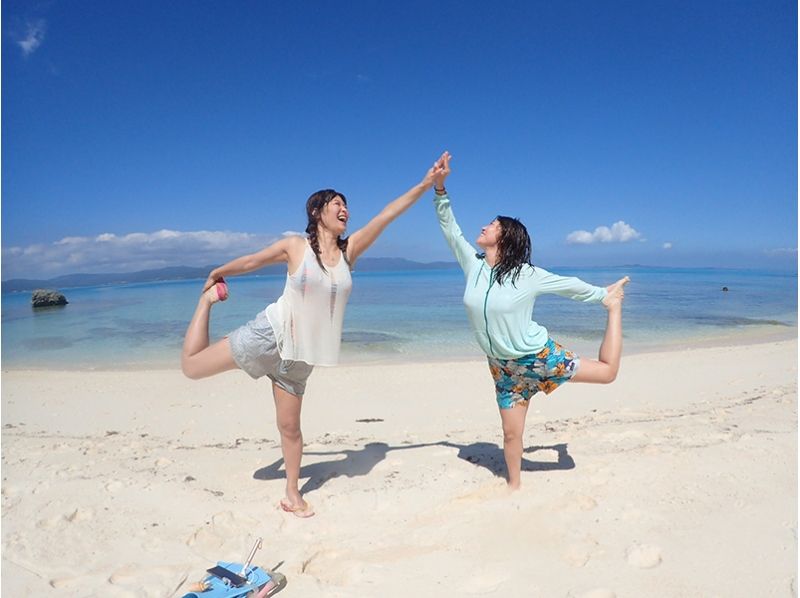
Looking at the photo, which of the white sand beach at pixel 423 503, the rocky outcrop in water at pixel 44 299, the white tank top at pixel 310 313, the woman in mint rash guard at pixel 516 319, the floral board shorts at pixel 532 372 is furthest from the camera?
the rocky outcrop in water at pixel 44 299

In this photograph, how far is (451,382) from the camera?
34.0 ft

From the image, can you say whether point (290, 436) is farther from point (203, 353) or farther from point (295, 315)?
point (295, 315)

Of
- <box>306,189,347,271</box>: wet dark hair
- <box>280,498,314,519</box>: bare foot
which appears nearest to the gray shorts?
<box>306,189,347,271</box>: wet dark hair

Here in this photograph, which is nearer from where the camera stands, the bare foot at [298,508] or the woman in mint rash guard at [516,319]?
the woman in mint rash guard at [516,319]

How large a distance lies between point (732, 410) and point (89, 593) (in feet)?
24.4

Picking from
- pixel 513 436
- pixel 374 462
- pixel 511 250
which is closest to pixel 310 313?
pixel 511 250

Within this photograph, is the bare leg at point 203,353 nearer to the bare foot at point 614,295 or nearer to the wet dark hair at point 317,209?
the wet dark hair at point 317,209

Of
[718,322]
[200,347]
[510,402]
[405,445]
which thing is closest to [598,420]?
[405,445]

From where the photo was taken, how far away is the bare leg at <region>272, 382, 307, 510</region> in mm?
4363

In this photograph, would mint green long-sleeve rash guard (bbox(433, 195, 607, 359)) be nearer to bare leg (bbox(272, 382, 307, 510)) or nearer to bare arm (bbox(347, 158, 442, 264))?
bare arm (bbox(347, 158, 442, 264))

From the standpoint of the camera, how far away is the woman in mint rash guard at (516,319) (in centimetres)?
416

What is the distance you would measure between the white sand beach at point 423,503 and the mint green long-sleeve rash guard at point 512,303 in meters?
1.22

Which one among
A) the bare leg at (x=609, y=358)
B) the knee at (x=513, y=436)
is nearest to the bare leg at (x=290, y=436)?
the knee at (x=513, y=436)

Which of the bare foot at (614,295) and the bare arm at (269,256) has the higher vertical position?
the bare arm at (269,256)
